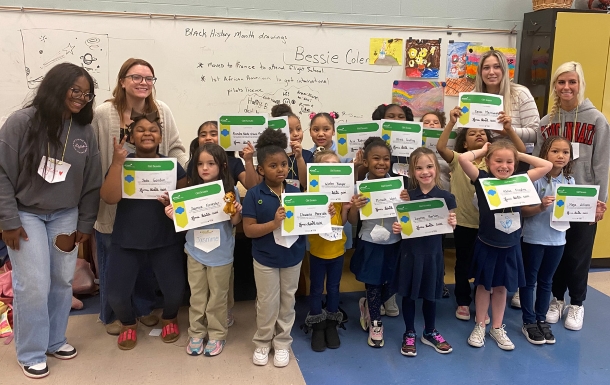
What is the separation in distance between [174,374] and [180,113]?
7.63ft

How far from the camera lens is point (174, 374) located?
2.31 metres

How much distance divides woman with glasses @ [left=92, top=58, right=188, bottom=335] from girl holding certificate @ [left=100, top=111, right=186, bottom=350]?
3.2 inches

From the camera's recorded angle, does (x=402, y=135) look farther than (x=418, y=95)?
No

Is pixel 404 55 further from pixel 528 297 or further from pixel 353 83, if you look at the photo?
pixel 528 297

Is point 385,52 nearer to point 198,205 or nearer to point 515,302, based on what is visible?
point 515,302

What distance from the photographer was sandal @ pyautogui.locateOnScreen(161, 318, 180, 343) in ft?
8.68

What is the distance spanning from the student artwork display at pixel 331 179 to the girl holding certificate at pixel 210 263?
43 cm

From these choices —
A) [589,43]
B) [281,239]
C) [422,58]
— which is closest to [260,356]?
[281,239]

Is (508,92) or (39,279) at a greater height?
(508,92)

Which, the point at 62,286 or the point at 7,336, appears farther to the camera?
the point at 7,336

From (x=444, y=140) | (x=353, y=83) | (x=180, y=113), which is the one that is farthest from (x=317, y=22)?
(x=444, y=140)

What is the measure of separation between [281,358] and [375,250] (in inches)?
31.7

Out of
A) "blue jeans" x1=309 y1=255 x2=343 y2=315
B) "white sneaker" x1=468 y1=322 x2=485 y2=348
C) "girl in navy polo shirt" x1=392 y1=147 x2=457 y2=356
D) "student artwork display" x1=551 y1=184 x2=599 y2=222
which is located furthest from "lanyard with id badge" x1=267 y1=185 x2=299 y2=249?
"student artwork display" x1=551 y1=184 x2=599 y2=222

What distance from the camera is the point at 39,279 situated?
2.17 m
